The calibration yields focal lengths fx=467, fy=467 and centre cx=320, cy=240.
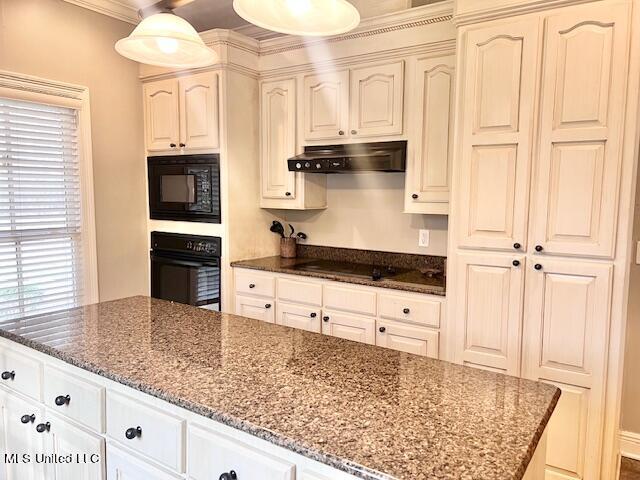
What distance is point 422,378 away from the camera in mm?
1282

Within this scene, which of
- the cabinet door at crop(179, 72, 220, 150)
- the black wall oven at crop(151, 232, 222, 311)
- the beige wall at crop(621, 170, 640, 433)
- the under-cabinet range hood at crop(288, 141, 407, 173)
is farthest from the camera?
the black wall oven at crop(151, 232, 222, 311)

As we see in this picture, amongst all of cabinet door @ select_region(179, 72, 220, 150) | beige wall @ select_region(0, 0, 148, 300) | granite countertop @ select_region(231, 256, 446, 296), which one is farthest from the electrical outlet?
beige wall @ select_region(0, 0, 148, 300)

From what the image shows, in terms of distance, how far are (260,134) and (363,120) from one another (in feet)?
2.77

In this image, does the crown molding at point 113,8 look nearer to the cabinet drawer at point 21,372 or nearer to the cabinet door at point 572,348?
the cabinet drawer at point 21,372

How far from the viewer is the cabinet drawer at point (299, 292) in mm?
2912

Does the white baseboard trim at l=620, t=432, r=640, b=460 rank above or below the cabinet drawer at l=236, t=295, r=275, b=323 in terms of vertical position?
below

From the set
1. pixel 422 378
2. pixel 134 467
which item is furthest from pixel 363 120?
pixel 134 467

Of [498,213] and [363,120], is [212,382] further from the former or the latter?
[363,120]

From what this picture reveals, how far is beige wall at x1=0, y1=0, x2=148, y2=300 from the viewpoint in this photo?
2.85 metres

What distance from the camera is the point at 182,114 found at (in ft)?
11.1

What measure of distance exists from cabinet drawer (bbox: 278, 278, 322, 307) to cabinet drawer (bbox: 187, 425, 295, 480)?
1.78 meters

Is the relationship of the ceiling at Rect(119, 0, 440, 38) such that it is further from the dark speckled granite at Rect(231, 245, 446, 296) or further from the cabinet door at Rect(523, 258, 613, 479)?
the cabinet door at Rect(523, 258, 613, 479)

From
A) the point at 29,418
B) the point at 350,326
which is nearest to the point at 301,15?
the point at 29,418

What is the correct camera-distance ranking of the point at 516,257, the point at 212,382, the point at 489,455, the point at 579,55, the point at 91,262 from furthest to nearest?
the point at 91,262, the point at 516,257, the point at 579,55, the point at 212,382, the point at 489,455
